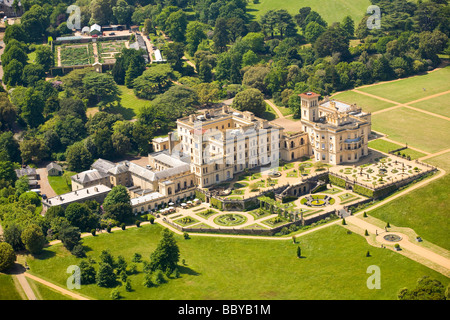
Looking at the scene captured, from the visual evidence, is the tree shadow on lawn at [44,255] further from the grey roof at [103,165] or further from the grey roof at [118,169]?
the grey roof at [103,165]

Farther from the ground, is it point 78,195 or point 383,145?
point 383,145

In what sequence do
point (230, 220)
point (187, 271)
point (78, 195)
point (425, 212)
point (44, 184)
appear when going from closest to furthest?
point (187, 271) < point (425, 212) < point (230, 220) < point (78, 195) < point (44, 184)

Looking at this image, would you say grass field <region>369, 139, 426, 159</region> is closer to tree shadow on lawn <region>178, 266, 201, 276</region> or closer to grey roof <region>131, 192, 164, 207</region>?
grey roof <region>131, 192, 164, 207</region>

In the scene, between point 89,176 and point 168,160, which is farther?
point 168,160

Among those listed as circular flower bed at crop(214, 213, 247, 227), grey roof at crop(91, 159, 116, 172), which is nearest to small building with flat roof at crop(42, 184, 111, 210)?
grey roof at crop(91, 159, 116, 172)

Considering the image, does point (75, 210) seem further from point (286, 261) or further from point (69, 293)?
point (286, 261)

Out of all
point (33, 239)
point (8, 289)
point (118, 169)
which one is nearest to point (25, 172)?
point (118, 169)

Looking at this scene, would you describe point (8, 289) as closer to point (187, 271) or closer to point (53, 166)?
point (187, 271)

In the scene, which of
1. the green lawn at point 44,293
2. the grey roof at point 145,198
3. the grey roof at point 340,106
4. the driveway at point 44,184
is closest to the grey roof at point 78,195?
the grey roof at point 145,198
